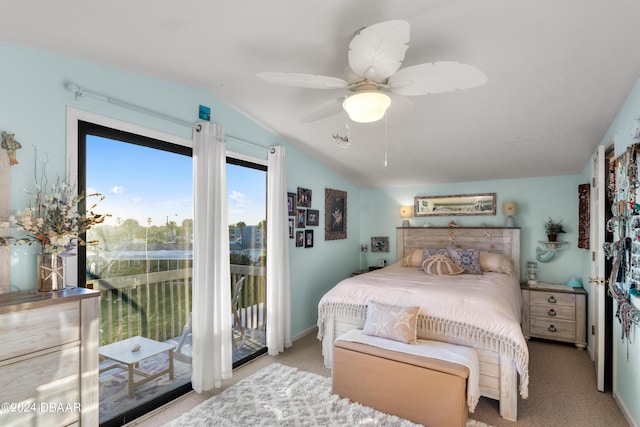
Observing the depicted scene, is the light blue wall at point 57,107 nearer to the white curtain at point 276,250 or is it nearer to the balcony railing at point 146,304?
the white curtain at point 276,250

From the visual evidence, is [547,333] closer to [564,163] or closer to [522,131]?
[564,163]

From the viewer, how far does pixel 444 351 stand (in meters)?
2.49

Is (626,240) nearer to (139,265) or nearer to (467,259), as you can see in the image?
(467,259)

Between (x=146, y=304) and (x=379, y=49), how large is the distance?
248 centimetres

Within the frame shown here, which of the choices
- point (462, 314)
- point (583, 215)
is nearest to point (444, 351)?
point (462, 314)

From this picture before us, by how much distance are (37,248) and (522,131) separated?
3950 millimetres

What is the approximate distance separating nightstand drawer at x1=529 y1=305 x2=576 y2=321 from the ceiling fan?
11.4 ft

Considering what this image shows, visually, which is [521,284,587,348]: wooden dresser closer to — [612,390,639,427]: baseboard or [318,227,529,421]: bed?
[318,227,529,421]: bed

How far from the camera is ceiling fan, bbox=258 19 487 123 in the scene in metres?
1.41

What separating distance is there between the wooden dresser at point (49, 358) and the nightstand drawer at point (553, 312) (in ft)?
14.6

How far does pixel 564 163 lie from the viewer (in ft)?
12.8

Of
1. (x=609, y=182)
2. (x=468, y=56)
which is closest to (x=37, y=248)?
(x=468, y=56)

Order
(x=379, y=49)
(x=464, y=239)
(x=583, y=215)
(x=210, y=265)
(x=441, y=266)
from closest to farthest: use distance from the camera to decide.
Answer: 1. (x=379, y=49)
2. (x=210, y=265)
3. (x=583, y=215)
4. (x=441, y=266)
5. (x=464, y=239)

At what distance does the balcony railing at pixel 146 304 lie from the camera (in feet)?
7.75
